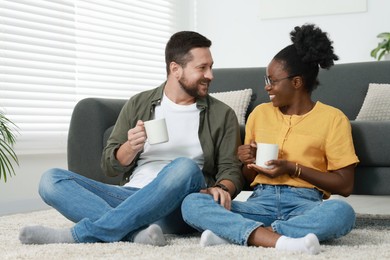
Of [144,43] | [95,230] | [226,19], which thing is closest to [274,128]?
[95,230]

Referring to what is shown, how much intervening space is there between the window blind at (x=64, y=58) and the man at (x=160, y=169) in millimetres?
2001

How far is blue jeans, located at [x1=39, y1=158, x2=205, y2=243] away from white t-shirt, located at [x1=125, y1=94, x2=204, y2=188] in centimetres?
17

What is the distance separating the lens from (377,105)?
3320mm

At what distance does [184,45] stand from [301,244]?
0.87 m

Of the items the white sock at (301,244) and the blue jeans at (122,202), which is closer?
the white sock at (301,244)

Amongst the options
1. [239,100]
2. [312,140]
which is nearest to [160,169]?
[312,140]

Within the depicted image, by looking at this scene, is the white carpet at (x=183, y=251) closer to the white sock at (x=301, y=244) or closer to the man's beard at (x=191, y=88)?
the white sock at (x=301, y=244)

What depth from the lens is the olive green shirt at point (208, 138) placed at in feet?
7.64

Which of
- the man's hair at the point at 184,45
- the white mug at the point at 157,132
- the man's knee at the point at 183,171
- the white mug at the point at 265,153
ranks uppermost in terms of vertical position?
the man's hair at the point at 184,45

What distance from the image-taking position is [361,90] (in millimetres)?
3598

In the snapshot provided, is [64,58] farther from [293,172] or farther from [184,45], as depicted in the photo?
[293,172]

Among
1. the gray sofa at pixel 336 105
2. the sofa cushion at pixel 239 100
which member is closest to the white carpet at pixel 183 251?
the gray sofa at pixel 336 105

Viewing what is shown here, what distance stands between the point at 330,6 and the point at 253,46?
0.74 m

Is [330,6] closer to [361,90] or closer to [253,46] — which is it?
[253,46]
